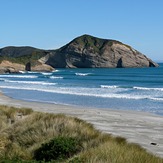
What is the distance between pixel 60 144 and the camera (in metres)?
10.4

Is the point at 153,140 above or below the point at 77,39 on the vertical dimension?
below

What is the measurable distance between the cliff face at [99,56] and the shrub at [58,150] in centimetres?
14837

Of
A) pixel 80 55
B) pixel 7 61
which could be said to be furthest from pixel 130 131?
pixel 80 55

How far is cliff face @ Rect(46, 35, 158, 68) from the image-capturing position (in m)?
160

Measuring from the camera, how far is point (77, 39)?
177625mm

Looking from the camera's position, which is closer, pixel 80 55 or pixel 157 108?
pixel 157 108

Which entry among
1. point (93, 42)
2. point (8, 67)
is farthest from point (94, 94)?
point (93, 42)

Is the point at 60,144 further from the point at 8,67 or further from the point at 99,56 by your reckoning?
the point at 99,56

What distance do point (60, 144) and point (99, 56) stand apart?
149216 millimetres

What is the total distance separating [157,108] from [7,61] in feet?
330

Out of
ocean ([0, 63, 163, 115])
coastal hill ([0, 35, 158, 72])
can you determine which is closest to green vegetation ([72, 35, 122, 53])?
coastal hill ([0, 35, 158, 72])

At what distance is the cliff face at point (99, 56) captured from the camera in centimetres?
15962

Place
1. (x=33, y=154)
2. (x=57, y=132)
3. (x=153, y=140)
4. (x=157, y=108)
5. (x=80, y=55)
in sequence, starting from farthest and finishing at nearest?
(x=80, y=55), (x=157, y=108), (x=153, y=140), (x=57, y=132), (x=33, y=154)

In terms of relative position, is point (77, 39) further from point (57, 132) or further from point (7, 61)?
point (57, 132)
